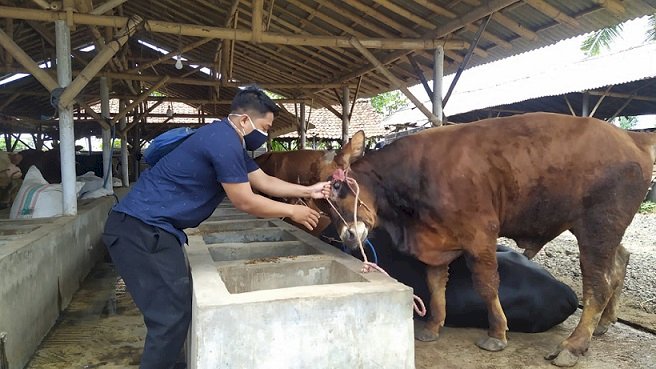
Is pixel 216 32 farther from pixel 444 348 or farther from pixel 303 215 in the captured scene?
pixel 444 348

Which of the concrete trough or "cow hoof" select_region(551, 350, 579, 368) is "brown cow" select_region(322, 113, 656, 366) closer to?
"cow hoof" select_region(551, 350, 579, 368)

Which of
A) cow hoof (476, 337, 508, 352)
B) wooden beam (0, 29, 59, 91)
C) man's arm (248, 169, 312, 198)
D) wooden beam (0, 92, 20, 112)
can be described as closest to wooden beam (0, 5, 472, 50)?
wooden beam (0, 29, 59, 91)

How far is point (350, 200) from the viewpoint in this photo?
11.8ft

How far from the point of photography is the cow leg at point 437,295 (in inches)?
153

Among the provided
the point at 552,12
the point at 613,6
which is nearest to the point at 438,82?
the point at 552,12

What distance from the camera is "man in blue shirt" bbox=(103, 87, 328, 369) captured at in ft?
8.73

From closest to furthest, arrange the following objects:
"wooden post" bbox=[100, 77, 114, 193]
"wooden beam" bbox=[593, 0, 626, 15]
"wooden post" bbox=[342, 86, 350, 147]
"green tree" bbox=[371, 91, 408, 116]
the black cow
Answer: the black cow
"wooden beam" bbox=[593, 0, 626, 15]
"wooden post" bbox=[100, 77, 114, 193]
"wooden post" bbox=[342, 86, 350, 147]
"green tree" bbox=[371, 91, 408, 116]

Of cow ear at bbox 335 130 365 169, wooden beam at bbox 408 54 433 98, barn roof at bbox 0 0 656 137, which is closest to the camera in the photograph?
cow ear at bbox 335 130 365 169

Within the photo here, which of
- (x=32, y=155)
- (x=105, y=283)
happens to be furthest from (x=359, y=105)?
(x=105, y=283)

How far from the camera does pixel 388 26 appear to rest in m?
7.20

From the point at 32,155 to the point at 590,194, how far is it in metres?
11.5

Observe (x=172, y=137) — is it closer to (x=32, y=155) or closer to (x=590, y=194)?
(x=590, y=194)

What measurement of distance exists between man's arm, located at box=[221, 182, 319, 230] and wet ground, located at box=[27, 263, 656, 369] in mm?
1328

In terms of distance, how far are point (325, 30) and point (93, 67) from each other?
12.3 ft
